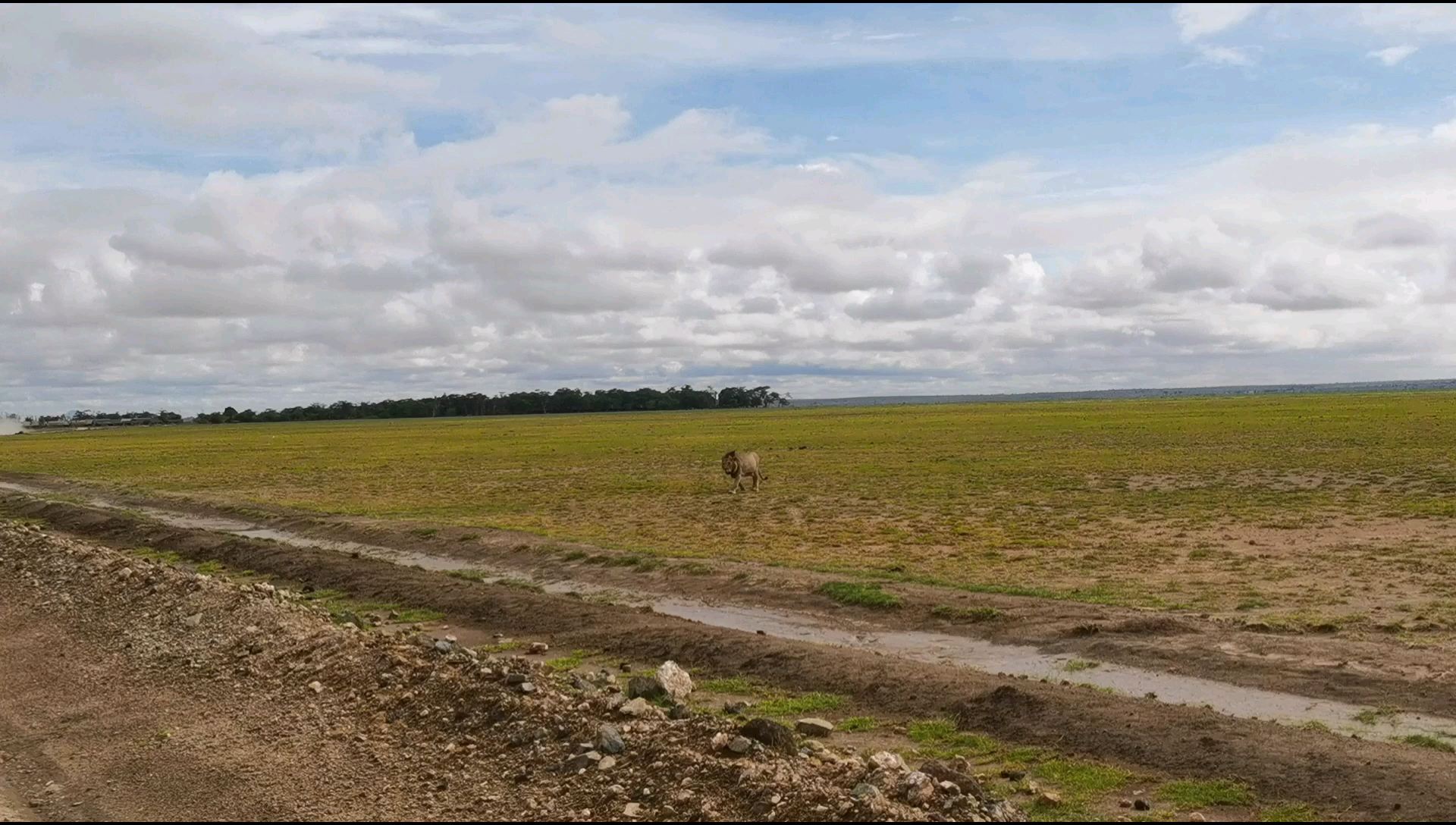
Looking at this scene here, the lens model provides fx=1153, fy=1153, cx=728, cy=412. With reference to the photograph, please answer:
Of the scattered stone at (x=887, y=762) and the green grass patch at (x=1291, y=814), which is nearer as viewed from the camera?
the green grass patch at (x=1291, y=814)

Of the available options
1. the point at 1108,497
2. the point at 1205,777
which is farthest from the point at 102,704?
the point at 1108,497

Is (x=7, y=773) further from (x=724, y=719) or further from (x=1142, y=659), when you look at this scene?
(x=1142, y=659)

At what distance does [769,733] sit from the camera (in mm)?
8445

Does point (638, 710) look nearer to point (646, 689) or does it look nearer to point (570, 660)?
point (646, 689)

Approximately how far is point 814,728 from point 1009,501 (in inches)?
892

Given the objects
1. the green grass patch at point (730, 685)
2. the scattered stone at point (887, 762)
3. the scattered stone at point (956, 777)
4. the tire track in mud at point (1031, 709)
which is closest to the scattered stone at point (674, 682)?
the green grass patch at point (730, 685)

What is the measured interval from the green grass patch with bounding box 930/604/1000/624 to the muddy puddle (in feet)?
2.22

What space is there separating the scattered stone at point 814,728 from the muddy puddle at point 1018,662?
2.80 m

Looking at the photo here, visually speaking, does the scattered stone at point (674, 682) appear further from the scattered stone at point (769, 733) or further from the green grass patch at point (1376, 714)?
the green grass patch at point (1376, 714)

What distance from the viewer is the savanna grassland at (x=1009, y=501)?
1742 cm

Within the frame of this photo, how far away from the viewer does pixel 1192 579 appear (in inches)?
676

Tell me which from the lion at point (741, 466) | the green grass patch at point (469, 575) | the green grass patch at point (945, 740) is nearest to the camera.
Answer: the green grass patch at point (945, 740)

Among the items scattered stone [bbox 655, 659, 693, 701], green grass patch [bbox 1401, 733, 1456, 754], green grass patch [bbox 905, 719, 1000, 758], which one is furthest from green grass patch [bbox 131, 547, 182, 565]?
green grass patch [bbox 1401, 733, 1456, 754]

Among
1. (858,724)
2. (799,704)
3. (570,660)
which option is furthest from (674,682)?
(570,660)
